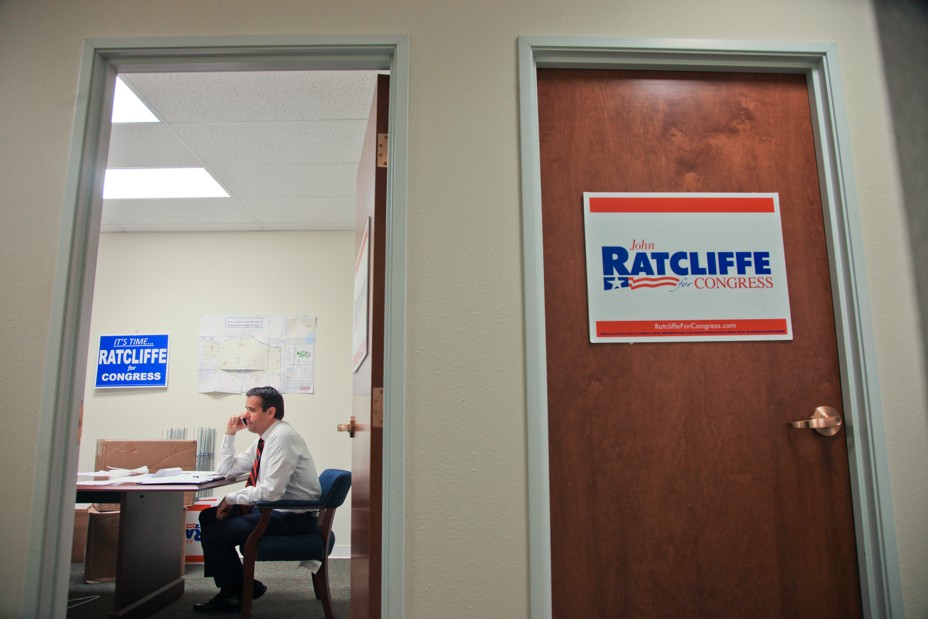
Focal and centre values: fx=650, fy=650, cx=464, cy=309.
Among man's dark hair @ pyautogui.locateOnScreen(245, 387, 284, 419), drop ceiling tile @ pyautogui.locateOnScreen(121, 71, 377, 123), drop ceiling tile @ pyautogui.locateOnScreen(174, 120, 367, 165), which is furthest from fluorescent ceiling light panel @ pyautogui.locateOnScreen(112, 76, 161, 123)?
man's dark hair @ pyautogui.locateOnScreen(245, 387, 284, 419)

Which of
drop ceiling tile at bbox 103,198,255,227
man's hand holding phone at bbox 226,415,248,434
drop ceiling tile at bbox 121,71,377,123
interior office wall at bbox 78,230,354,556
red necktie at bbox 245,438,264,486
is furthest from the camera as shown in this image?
interior office wall at bbox 78,230,354,556

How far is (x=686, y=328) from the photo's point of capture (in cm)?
174

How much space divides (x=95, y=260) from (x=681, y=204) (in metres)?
1.62

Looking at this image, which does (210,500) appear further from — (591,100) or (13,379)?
(591,100)

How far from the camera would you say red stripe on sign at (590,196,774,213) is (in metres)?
1.79

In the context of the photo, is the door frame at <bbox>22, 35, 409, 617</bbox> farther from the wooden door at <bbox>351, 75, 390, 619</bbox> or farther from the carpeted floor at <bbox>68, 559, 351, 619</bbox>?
the carpeted floor at <bbox>68, 559, 351, 619</bbox>

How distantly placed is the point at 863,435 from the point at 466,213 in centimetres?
118

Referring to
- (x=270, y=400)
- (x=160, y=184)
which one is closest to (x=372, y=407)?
Result: (x=270, y=400)

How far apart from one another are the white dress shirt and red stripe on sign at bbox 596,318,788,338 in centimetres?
208

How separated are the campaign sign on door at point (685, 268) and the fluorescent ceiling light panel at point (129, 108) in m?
2.35

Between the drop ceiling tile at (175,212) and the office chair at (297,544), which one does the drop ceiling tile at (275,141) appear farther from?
the office chair at (297,544)

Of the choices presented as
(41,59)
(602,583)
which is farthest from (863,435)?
(41,59)

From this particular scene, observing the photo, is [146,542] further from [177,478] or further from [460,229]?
[460,229]

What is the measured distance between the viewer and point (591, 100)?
1851 millimetres
